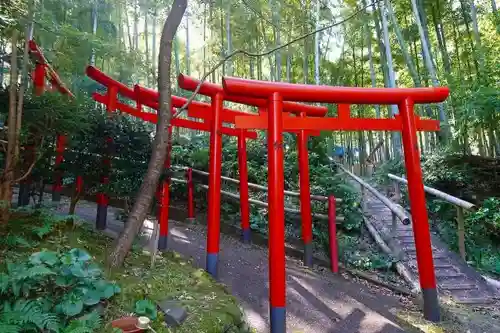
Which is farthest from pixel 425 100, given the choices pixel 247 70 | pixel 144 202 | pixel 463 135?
pixel 247 70

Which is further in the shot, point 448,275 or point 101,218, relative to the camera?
point 101,218

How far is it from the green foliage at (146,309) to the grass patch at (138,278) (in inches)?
1.6

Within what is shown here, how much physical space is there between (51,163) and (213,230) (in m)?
2.00

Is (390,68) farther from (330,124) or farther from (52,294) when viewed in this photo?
(52,294)

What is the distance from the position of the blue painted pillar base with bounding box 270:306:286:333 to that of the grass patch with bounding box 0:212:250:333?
1.16 feet

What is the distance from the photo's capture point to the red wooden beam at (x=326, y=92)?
308 centimetres

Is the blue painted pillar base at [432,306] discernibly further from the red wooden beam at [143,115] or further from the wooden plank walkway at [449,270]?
the red wooden beam at [143,115]

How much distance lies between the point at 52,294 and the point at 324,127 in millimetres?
2801

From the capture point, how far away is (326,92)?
3391 millimetres

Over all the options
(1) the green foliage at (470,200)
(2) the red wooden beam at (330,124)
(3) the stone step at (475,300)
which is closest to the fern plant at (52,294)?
(2) the red wooden beam at (330,124)

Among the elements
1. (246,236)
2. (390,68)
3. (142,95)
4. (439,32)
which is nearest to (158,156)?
(142,95)

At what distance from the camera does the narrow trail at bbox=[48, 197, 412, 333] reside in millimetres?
3264

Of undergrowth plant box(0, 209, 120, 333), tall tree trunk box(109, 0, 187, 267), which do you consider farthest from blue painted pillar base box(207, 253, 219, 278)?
undergrowth plant box(0, 209, 120, 333)

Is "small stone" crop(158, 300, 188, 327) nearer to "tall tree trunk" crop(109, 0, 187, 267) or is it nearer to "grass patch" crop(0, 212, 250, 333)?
"grass patch" crop(0, 212, 250, 333)
